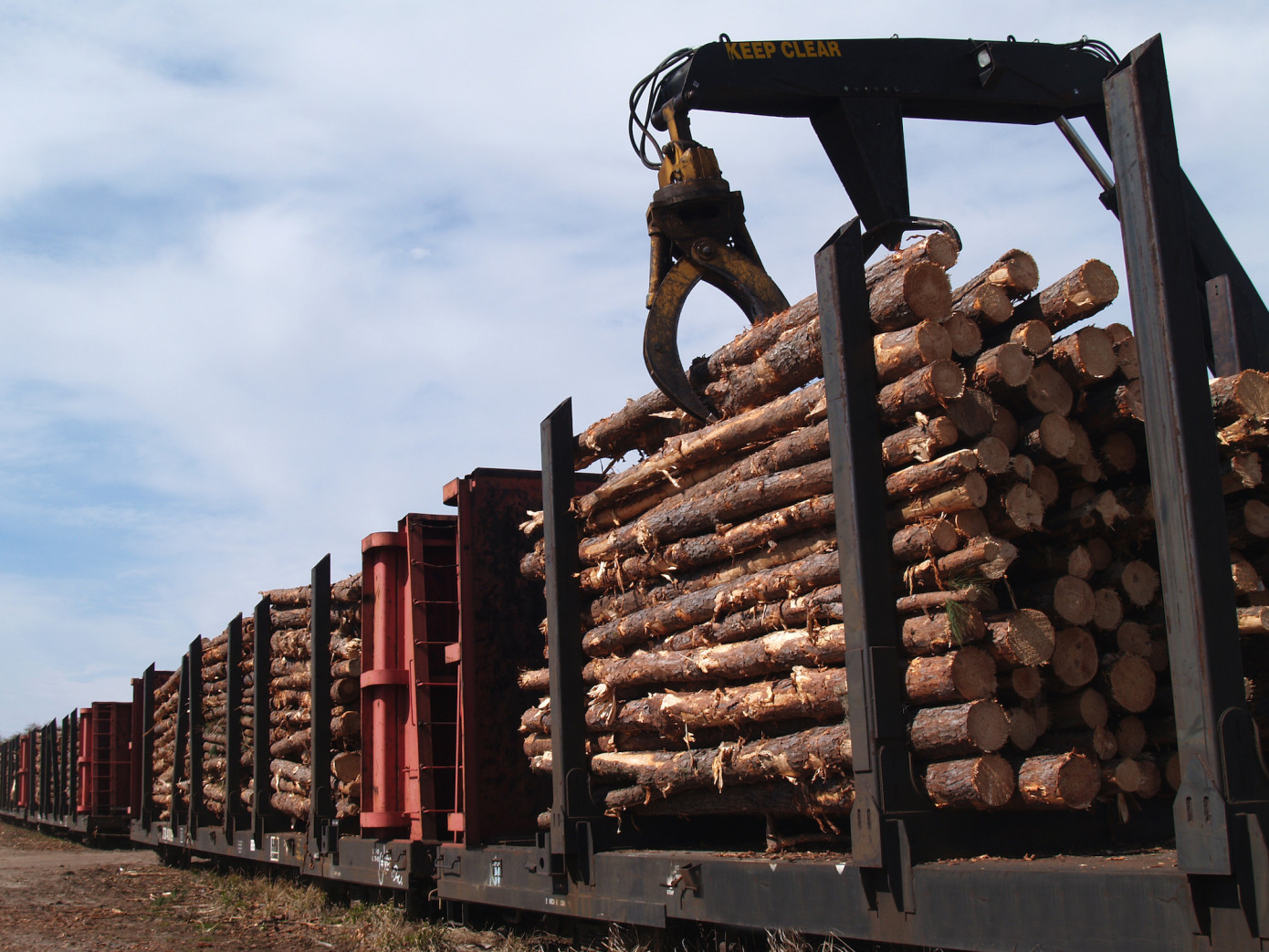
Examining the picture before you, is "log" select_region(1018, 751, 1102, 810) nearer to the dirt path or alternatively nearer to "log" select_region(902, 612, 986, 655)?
"log" select_region(902, 612, 986, 655)

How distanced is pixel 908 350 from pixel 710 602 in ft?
5.50

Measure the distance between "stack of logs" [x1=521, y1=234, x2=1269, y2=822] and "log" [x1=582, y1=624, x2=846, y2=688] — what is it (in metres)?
0.01

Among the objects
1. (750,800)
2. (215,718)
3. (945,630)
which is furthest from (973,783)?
(215,718)

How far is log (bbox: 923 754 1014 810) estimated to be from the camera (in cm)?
403

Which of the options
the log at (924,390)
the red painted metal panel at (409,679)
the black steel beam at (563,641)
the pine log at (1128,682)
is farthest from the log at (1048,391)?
the red painted metal panel at (409,679)

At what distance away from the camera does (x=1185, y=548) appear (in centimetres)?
316

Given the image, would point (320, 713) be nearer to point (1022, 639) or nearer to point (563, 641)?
point (563, 641)

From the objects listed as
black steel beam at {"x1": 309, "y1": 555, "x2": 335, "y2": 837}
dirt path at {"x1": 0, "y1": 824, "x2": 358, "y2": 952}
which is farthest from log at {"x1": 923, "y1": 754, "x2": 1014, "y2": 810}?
black steel beam at {"x1": 309, "y1": 555, "x2": 335, "y2": 837}

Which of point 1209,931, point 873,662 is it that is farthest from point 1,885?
point 1209,931

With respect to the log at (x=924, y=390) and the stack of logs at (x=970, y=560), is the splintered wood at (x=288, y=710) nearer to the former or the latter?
the stack of logs at (x=970, y=560)

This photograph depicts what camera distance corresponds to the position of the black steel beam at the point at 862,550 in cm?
414

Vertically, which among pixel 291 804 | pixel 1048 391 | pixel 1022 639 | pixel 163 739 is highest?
pixel 1048 391

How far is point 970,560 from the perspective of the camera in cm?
424

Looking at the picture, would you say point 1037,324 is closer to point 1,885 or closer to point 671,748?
point 671,748
